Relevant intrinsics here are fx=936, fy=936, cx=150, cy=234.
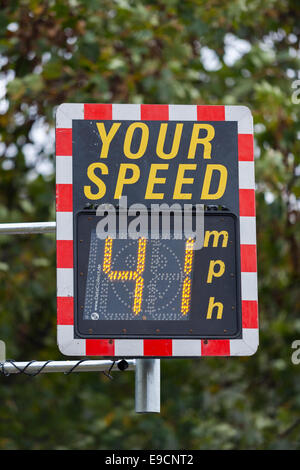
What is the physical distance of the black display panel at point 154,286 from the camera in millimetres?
3428

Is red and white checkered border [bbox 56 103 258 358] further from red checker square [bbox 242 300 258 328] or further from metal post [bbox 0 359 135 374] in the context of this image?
metal post [bbox 0 359 135 374]

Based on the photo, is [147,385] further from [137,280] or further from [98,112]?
[98,112]

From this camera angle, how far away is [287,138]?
7176 mm

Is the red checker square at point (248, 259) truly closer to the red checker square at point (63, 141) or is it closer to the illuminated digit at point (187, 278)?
the illuminated digit at point (187, 278)

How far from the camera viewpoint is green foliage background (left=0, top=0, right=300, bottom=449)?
702 cm

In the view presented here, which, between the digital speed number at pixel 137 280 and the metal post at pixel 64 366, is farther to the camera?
the metal post at pixel 64 366

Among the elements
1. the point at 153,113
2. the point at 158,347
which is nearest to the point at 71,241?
the point at 158,347

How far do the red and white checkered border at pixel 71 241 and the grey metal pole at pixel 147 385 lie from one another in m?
0.18

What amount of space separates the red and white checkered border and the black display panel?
4 cm

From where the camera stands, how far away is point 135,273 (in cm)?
345

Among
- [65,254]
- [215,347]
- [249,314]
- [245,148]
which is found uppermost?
[245,148]

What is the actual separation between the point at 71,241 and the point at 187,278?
46 cm

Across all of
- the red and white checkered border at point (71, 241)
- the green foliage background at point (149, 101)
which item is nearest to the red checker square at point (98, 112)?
the red and white checkered border at point (71, 241)
